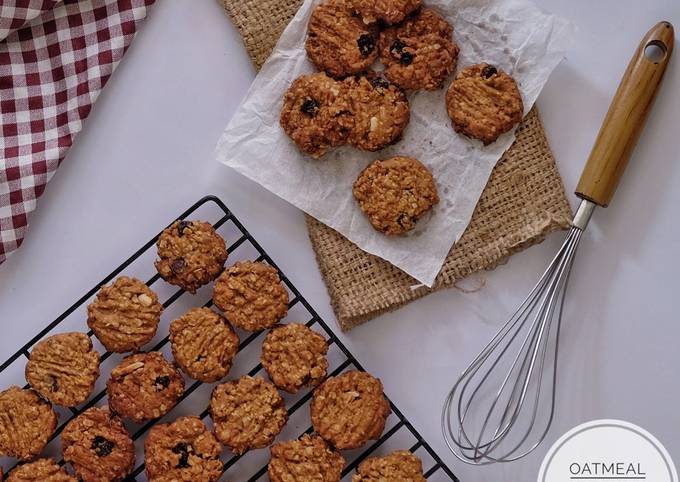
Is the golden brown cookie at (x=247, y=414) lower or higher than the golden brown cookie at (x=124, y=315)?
lower

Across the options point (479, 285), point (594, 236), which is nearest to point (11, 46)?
point (479, 285)

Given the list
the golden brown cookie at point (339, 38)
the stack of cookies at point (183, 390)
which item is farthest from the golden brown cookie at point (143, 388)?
the golden brown cookie at point (339, 38)

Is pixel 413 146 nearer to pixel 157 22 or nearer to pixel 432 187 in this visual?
pixel 432 187

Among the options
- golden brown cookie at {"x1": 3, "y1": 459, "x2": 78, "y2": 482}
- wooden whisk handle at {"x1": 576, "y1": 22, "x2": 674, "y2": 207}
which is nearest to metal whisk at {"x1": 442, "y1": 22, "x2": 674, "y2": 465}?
wooden whisk handle at {"x1": 576, "y1": 22, "x2": 674, "y2": 207}

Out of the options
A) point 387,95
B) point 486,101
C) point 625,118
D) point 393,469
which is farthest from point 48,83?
point 625,118

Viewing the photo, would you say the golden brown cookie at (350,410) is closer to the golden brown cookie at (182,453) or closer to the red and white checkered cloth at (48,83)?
the golden brown cookie at (182,453)

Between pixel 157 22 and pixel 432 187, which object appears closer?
pixel 432 187

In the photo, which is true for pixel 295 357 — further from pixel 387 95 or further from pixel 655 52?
pixel 655 52

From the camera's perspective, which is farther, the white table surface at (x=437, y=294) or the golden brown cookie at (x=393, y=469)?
the white table surface at (x=437, y=294)
